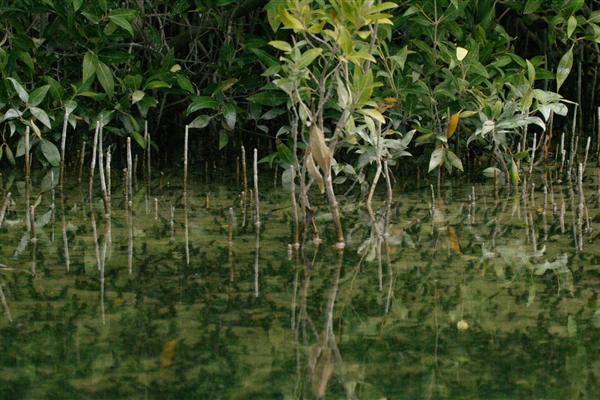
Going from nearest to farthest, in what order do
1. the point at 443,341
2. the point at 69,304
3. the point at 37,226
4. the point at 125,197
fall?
the point at 443,341, the point at 69,304, the point at 37,226, the point at 125,197

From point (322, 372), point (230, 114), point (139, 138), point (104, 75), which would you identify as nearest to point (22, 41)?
point (104, 75)

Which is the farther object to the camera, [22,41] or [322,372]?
[22,41]

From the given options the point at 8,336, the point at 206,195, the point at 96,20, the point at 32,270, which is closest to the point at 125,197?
the point at 206,195

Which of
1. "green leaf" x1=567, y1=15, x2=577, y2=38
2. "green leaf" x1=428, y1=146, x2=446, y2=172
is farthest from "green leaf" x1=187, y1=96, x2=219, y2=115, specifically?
"green leaf" x1=567, y1=15, x2=577, y2=38

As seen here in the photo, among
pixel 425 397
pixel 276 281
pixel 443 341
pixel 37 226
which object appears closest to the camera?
pixel 425 397

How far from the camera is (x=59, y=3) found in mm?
3945

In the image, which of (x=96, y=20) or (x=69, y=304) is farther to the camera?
(x=96, y=20)

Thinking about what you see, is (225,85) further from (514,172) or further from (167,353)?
(167,353)

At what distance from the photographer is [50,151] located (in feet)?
13.6

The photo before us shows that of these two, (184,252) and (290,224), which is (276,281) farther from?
(290,224)

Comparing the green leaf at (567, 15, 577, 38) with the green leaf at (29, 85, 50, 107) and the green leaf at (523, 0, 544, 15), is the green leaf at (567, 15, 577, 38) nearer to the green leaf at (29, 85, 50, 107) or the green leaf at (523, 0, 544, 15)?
the green leaf at (523, 0, 544, 15)

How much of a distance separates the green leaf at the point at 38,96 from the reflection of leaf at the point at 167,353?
193cm

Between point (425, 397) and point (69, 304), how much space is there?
1.01 metres

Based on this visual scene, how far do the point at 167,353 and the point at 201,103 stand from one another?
204 centimetres
